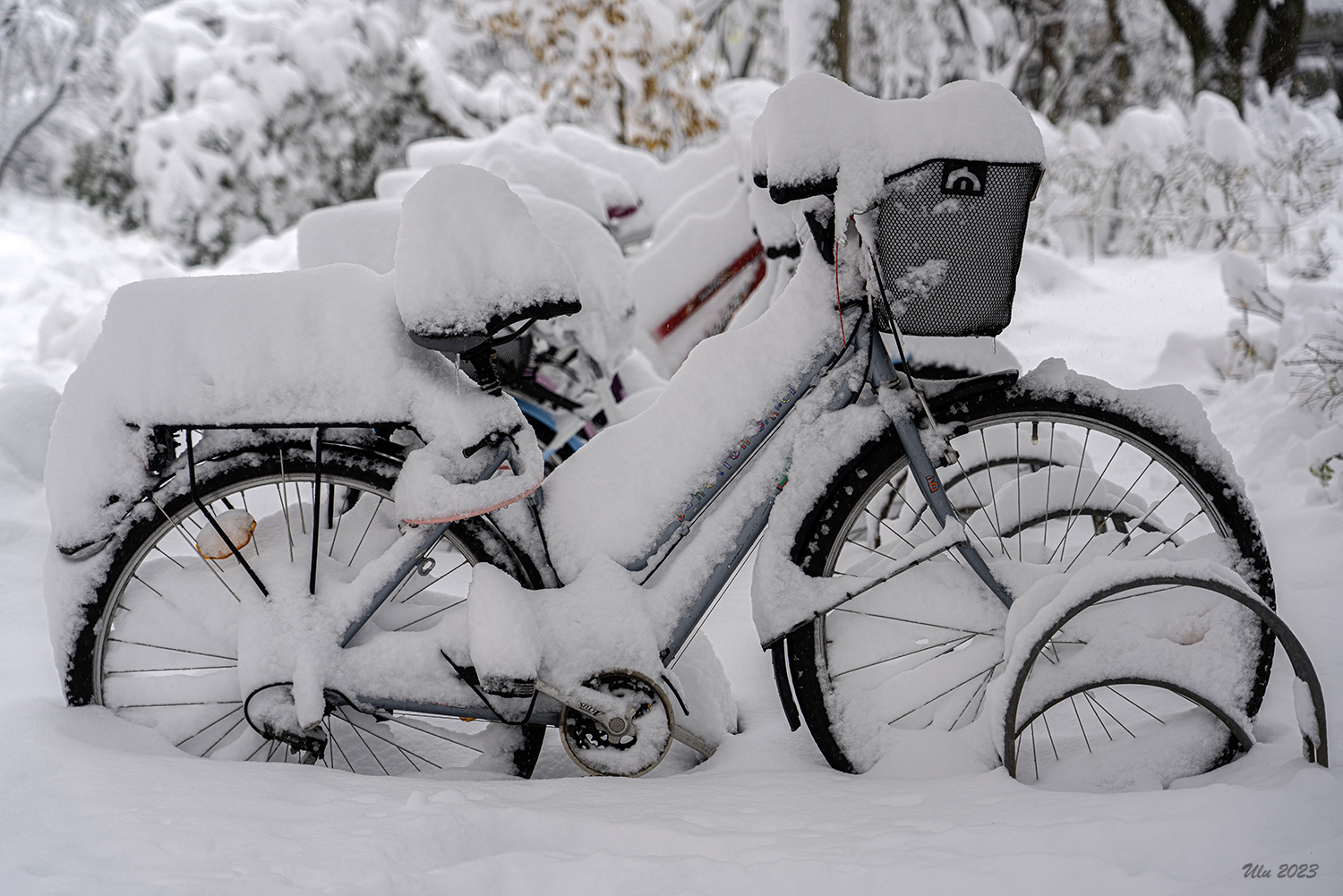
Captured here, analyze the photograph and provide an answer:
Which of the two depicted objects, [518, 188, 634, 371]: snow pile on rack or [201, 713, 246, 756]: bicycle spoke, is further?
[518, 188, 634, 371]: snow pile on rack

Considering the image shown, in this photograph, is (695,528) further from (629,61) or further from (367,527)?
(629,61)

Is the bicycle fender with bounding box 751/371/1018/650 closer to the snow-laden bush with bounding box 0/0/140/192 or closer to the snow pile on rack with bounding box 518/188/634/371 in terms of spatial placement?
the snow pile on rack with bounding box 518/188/634/371

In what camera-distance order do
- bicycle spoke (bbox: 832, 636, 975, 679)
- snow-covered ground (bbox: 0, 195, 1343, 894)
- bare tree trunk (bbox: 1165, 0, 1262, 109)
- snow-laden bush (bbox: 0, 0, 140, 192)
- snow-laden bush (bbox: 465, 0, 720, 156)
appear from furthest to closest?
1. snow-laden bush (bbox: 0, 0, 140, 192)
2. snow-laden bush (bbox: 465, 0, 720, 156)
3. bare tree trunk (bbox: 1165, 0, 1262, 109)
4. bicycle spoke (bbox: 832, 636, 975, 679)
5. snow-covered ground (bbox: 0, 195, 1343, 894)

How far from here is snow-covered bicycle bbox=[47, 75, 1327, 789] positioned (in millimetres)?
1474

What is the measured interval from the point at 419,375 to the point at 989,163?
1.10m

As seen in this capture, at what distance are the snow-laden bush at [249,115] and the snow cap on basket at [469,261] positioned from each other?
26.2ft

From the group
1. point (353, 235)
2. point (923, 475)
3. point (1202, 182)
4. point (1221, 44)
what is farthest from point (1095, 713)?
point (1202, 182)

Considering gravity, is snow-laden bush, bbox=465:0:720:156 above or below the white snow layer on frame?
above

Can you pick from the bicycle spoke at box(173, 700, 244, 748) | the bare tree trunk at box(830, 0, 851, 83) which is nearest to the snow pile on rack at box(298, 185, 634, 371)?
the bicycle spoke at box(173, 700, 244, 748)

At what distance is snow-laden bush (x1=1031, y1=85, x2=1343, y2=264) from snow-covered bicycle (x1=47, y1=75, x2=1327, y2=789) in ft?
10.9

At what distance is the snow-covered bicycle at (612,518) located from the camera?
4.83 feet

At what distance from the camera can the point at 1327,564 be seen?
217cm

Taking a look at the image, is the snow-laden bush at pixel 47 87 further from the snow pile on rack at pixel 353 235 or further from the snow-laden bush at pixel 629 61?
the snow pile on rack at pixel 353 235

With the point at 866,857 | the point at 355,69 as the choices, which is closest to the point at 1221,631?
the point at 866,857
